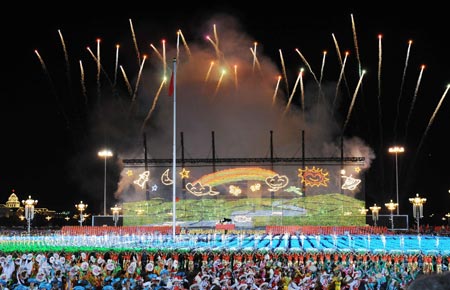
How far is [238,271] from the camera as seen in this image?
19.6m

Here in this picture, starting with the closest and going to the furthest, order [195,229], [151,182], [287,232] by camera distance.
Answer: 1. [287,232]
2. [195,229]
3. [151,182]

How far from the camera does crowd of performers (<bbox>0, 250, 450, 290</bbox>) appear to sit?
16.4 m

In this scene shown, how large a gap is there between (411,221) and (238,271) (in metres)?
73.1

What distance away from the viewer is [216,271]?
2081 centimetres

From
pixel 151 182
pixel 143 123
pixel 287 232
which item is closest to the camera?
pixel 287 232

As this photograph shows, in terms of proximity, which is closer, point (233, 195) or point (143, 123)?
point (233, 195)

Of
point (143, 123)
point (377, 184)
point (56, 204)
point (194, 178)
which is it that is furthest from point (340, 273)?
point (56, 204)

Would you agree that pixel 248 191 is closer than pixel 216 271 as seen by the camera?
No

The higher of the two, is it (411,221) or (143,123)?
(143,123)

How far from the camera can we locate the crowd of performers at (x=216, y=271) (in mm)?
16406

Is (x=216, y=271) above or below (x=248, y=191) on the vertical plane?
below

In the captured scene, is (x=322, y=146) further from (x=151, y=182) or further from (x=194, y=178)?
(x=151, y=182)

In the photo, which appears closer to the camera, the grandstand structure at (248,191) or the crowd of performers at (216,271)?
the crowd of performers at (216,271)

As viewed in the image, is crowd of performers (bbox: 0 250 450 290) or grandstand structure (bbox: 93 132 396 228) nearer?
crowd of performers (bbox: 0 250 450 290)
